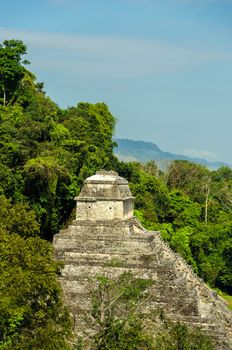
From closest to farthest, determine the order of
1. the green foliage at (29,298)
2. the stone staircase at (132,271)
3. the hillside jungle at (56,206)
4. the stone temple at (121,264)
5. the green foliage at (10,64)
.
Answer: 1. the green foliage at (29,298)
2. the hillside jungle at (56,206)
3. the stone staircase at (132,271)
4. the stone temple at (121,264)
5. the green foliage at (10,64)

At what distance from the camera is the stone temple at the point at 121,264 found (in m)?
22.7

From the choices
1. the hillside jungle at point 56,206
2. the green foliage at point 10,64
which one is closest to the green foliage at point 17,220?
the hillside jungle at point 56,206

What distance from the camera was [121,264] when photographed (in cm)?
2531

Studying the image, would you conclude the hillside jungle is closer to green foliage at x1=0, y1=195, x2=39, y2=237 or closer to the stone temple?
green foliage at x1=0, y1=195, x2=39, y2=237

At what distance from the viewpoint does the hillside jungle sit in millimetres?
17531

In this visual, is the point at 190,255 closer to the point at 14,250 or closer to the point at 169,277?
the point at 169,277

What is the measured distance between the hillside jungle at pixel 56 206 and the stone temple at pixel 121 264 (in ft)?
6.15

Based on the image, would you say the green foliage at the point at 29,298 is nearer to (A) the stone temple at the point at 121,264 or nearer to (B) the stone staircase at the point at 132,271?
(A) the stone temple at the point at 121,264

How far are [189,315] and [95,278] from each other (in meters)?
4.08

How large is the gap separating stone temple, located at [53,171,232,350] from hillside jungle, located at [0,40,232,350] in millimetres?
1873

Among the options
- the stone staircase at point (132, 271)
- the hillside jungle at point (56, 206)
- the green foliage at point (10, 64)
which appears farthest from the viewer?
the green foliage at point (10, 64)

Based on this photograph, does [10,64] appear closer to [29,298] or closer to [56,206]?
[56,206]

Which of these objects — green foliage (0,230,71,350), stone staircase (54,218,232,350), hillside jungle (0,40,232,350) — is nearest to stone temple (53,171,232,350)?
stone staircase (54,218,232,350)

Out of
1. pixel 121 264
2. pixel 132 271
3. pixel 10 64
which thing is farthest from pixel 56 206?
pixel 10 64
